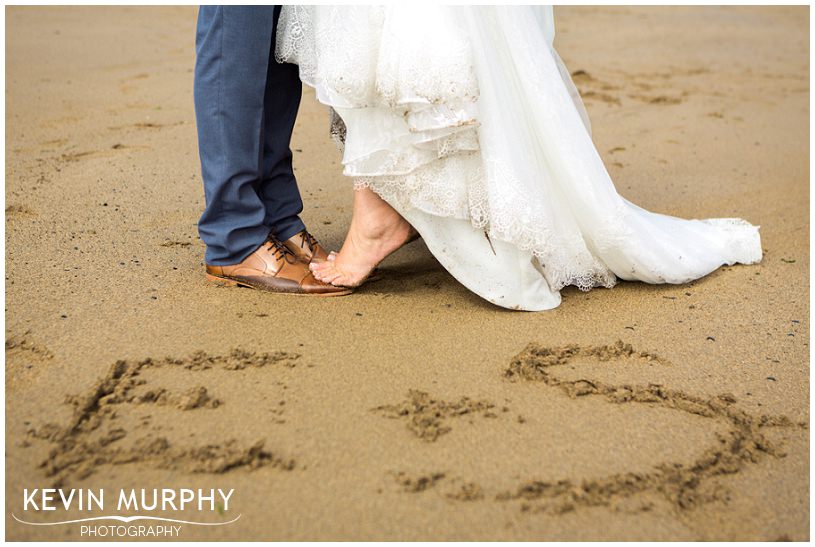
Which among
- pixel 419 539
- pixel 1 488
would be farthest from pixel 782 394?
pixel 1 488

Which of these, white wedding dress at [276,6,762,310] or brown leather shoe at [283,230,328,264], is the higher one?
white wedding dress at [276,6,762,310]

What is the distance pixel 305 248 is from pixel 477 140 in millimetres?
545

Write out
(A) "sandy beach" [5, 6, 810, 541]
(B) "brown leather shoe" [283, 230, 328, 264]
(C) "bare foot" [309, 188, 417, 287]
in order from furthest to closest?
1. (B) "brown leather shoe" [283, 230, 328, 264]
2. (C) "bare foot" [309, 188, 417, 287]
3. (A) "sandy beach" [5, 6, 810, 541]

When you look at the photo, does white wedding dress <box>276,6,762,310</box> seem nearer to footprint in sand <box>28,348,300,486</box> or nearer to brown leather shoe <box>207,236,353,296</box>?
brown leather shoe <box>207,236,353,296</box>

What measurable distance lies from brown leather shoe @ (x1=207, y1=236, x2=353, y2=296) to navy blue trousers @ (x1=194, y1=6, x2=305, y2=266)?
0.06ft

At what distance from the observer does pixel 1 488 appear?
1.19 m

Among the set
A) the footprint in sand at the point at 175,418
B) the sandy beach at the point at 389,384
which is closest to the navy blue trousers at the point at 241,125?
the sandy beach at the point at 389,384

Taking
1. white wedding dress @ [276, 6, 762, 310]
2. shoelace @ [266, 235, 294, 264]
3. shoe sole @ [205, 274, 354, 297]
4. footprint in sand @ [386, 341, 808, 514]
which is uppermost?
white wedding dress @ [276, 6, 762, 310]

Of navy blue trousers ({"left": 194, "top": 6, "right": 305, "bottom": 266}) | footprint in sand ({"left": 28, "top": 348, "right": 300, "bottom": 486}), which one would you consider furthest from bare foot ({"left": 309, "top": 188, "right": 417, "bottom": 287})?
footprint in sand ({"left": 28, "top": 348, "right": 300, "bottom": 486})

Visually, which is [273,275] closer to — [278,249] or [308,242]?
[278,249]

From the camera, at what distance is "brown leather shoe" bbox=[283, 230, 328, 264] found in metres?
1.97

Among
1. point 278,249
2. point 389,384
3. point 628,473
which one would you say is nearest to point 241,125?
point 278,249

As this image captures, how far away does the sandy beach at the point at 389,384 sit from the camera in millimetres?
1196

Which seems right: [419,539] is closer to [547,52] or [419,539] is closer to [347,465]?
[347,465]
